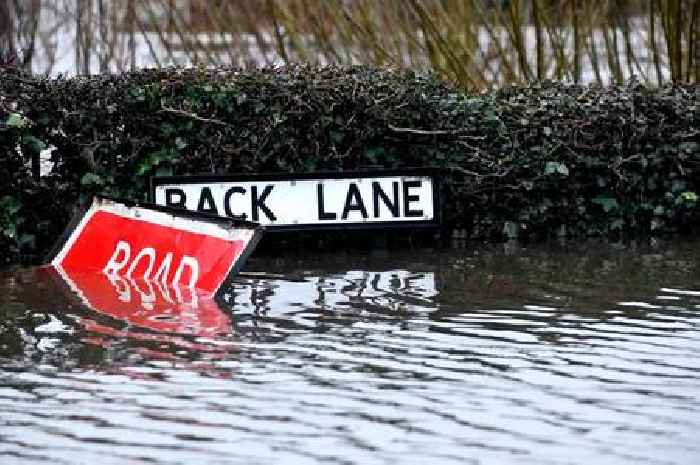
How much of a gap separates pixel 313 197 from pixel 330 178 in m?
0.16

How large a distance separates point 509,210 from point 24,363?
5.22m

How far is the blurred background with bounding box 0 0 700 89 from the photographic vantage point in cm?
1583

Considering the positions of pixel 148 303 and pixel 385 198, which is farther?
pixel 385 198

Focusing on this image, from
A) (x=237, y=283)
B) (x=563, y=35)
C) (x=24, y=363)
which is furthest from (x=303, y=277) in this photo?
(x=563, y=35)

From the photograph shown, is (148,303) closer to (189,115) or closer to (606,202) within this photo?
(189,115)

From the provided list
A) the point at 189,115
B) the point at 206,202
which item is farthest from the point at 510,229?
the point at 189,115

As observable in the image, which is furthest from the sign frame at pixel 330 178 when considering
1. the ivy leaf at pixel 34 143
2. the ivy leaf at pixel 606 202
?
the ivy leaf at pixel 606 202

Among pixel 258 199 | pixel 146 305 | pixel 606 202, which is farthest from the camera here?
pixel 606 202

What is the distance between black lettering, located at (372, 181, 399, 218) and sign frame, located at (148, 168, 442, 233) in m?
0.06

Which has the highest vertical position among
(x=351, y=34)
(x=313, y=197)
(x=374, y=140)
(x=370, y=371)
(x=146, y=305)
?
(x=351, y=34)

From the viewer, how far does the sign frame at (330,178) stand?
443 inches

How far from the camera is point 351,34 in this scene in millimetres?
16484

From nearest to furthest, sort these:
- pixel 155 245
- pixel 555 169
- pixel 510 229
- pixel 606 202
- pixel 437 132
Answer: pixel 155 245, pixel 437 132, pixel 555 169, pixel 510 229, pixel 606 202

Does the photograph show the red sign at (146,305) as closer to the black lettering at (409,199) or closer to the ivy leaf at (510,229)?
the black lettering at (409,199)
